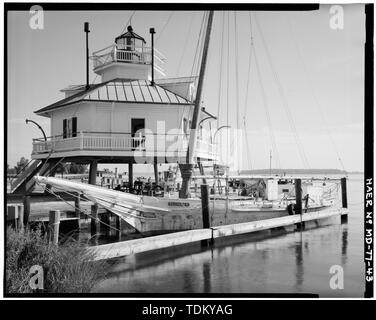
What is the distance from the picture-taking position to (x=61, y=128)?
16.5m

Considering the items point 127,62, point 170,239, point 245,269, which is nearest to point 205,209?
point 170,239

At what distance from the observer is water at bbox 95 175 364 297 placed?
9336 mm

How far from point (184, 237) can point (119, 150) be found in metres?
4.98

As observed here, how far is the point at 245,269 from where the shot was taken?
10969 mm

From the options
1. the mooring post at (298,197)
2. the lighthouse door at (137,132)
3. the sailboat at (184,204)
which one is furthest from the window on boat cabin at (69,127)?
the mooring post at (298,197)

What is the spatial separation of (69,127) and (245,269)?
29.0 ft

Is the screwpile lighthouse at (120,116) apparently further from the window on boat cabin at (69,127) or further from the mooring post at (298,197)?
the mooring post at (298,197)

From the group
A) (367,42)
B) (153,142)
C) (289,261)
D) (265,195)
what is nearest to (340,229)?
(265,195)

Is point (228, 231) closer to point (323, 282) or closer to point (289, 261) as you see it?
point (289, 261)

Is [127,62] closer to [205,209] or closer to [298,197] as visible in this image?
[205,209]

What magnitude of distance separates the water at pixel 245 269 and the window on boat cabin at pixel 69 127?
6152 millimetres

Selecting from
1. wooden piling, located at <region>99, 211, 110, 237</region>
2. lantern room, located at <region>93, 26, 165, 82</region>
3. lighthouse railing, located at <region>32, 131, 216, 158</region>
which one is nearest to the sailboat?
lighthouse railing, located at <region>32, 131, 216, 158</region>

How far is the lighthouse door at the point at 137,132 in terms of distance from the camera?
15.1 metres
